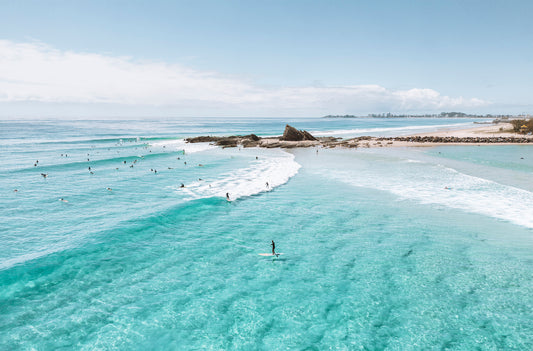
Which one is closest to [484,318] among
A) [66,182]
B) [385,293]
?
[385,293]

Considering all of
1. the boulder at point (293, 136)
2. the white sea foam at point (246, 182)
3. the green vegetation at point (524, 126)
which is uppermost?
the green vegetation at point (524, 126)

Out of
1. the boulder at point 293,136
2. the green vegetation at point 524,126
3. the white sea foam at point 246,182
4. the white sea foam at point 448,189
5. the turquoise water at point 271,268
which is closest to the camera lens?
the turquoise water at point 271,268

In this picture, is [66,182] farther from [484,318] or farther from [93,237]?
[484,318]

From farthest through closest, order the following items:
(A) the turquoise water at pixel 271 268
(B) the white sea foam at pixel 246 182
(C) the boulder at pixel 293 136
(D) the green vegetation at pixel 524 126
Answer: (D) the green vegetation at pixel 524 126 → (C) the boulder at pixel 293 136 → (B) the white sea foam at pixel 246 182 → (A) the turquoise water at pixel 271 268

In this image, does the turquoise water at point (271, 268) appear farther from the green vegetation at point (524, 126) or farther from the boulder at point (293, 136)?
the green vegetation at point (524, 126)

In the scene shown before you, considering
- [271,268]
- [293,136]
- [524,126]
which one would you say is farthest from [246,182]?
[524,126]

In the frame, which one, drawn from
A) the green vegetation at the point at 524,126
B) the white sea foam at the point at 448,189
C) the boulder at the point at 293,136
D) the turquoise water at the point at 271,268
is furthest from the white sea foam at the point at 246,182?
the green vegetation at the point at 524,126
